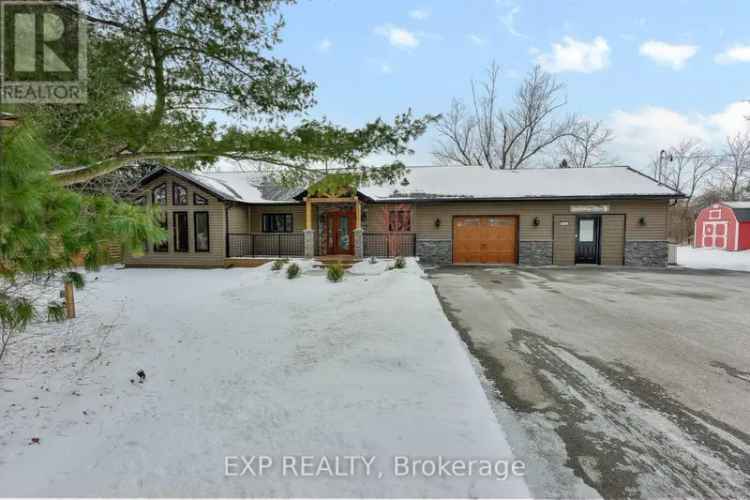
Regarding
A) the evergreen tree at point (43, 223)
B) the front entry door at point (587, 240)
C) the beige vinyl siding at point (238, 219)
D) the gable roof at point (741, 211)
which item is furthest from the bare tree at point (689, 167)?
the evergreen tree at point (43, 223)

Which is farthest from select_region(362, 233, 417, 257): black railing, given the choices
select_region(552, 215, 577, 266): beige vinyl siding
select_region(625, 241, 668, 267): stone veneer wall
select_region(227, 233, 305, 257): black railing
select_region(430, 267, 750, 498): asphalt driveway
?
select_region(625, 241, 668, 267): stone veneer wall

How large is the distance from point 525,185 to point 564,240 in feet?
9.18

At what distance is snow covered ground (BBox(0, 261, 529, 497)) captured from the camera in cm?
201

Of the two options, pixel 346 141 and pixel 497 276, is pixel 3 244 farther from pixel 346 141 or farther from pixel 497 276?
pixel 497 276

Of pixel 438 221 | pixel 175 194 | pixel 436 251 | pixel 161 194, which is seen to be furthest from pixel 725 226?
pixel 161 194

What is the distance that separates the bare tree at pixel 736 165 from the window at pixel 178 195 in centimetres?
4293

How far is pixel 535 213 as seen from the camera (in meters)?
14.3

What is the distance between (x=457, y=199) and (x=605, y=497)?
1291cm

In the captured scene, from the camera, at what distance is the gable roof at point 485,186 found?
13470 mm

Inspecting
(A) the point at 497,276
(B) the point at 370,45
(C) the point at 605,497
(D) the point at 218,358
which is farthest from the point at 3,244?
(A) the point at 497,276

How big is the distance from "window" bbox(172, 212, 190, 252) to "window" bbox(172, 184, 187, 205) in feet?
1.38

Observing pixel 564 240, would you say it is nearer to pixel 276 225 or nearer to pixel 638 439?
pixel 276 225

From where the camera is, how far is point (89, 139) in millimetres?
4023

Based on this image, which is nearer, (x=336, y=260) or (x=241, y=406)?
(x=241, y=406)
